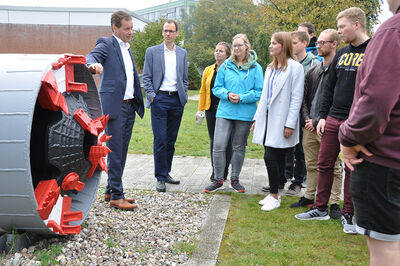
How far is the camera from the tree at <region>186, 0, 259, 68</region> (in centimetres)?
5916

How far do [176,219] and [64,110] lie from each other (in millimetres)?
1985

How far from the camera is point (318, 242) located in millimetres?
3809

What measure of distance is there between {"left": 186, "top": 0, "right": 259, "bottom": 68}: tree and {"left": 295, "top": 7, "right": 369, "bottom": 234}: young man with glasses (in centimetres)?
5504

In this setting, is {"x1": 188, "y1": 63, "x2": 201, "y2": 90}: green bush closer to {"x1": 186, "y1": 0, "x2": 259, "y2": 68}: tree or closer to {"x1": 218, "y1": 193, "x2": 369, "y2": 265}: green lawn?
{"x1": 186, "y1": 0, "x2": 259, "y2": 68}: tree

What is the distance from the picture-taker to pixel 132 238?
373 centimetres

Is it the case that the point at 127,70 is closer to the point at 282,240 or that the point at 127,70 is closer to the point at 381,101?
the point at 282,240

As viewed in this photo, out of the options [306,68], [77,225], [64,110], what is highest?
[306,68]

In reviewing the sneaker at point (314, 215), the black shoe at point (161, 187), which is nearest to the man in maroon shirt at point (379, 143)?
the sneaker at point (314, 215)

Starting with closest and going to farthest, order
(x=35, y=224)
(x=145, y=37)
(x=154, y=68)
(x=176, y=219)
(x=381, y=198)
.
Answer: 1. (x=381, y=198)
2. (x=35, y=224)
3. (x=176, y=219)
4. (x=154, y=68)
5. (x=145, y=37)

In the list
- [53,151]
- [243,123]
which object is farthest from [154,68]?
[53,151]

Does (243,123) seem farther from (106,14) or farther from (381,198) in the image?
(106,14)

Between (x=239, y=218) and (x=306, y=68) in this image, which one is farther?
(x=306, y=68)

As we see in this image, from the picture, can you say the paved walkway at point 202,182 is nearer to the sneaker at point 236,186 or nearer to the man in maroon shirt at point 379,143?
the sneaker at point 236,186

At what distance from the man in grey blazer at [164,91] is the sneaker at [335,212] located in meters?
2.35
